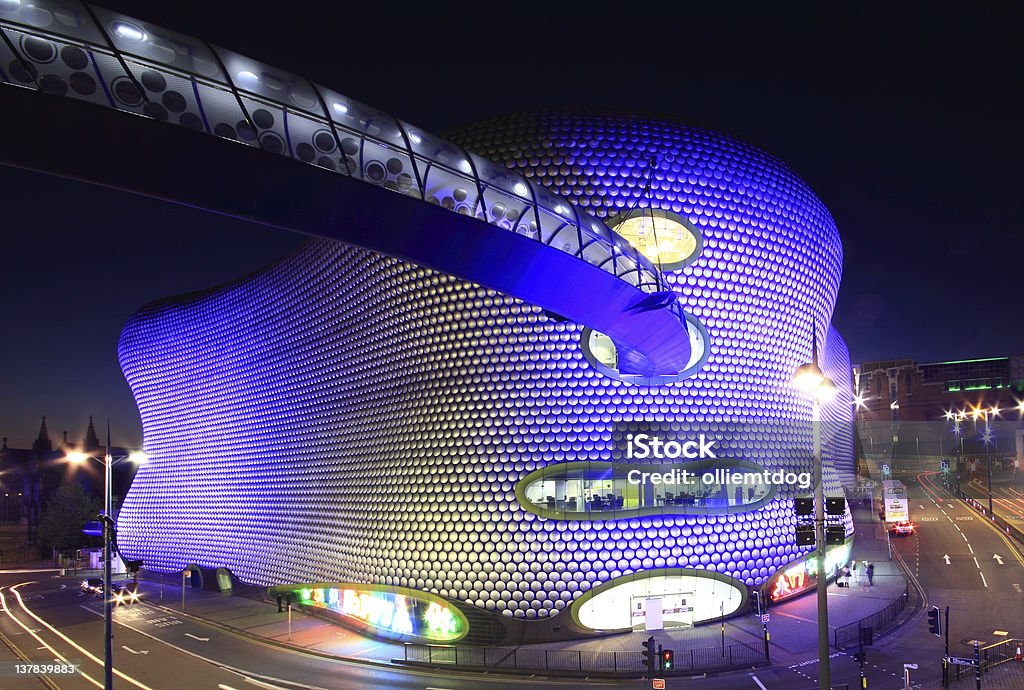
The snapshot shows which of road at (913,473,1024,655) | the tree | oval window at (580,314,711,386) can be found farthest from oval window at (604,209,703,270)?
the tree

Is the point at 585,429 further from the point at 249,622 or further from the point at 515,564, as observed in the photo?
the point at 249,622

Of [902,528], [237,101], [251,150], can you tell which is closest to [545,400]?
[251,150]

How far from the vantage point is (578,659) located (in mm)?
19266

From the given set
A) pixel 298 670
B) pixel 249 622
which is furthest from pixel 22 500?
pixel 298 670

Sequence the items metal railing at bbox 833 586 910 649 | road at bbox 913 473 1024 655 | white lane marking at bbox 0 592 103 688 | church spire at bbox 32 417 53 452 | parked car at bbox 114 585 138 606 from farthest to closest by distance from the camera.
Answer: church spire at bbox 32 417 53 452, parked car at bbox 114 585 138 606, road at bbox 913 473 1024 655, metal railing at bbox 833 586 910 649, white lane marking at bbox 0 592 103 688

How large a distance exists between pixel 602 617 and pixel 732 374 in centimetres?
965

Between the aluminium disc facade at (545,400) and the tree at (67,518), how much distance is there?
27.2 meters

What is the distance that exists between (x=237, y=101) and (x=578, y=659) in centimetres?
1630

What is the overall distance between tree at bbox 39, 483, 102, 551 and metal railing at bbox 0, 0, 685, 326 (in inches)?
1953

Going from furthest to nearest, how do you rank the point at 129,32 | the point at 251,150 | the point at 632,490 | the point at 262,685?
the point at 632,490
the point at 262,685
the point at 251,150
the point at 129,32

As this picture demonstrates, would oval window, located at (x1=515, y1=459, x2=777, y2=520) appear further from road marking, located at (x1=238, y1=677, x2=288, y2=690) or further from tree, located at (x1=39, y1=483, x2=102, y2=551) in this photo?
tree, located at (x1=39, y1=483, x2=102, y2=551)

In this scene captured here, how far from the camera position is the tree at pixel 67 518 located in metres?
50.7

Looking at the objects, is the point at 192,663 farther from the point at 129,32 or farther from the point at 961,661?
the point at 961,661

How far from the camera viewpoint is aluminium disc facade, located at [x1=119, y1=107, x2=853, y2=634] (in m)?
22.9
